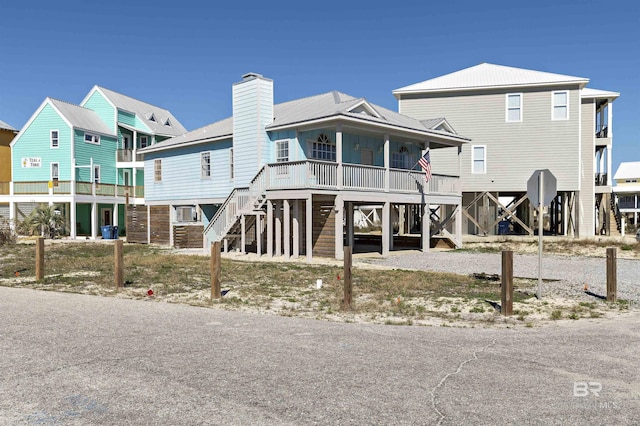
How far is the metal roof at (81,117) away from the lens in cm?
4071

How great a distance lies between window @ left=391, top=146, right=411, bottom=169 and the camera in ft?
90.6

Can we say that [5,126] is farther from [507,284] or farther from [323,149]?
[507,284]

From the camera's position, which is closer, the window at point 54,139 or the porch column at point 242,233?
the porch column at point 242,233

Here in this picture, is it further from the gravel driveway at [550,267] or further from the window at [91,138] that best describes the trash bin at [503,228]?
the window at [91,138]

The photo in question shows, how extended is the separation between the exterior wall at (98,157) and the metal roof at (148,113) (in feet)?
11.8

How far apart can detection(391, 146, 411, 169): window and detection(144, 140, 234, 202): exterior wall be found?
26.7 ft

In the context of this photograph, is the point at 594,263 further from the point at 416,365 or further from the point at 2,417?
the point at 2,417

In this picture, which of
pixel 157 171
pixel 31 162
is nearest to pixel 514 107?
pixel 157 171

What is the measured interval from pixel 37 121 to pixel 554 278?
3905 centimetres

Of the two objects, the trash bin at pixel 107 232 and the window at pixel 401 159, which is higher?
the window at pixel 401 159

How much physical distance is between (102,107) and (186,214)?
1918cm
